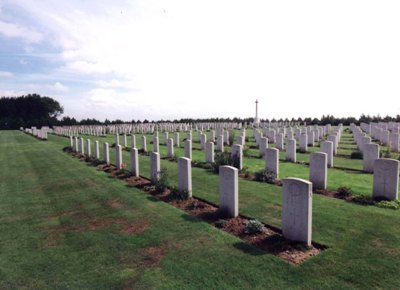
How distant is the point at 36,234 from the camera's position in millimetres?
6805

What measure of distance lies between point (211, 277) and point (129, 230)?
2705mm

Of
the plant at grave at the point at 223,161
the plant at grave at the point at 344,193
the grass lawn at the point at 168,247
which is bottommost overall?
the grass lawn at the point at 168,247

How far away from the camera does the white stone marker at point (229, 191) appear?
729 cm

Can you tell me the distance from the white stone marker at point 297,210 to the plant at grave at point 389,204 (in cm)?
327

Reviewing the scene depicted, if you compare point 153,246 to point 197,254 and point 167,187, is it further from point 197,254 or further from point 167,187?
point 167,187

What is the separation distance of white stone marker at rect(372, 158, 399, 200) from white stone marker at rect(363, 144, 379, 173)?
392 cm

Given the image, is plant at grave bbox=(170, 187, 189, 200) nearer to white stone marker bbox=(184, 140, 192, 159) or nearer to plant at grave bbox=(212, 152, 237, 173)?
plant at grave bbox=(212, 152, 237, 173)

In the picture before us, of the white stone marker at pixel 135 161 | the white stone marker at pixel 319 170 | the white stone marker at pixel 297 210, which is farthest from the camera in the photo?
the white stone marker at pixel 135 161

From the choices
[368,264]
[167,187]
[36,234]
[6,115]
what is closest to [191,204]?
[167,187]

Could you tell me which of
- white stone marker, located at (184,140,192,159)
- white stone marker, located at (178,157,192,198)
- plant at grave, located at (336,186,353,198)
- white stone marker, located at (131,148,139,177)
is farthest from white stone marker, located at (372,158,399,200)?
white stone marker, located at (184,140,192,159)

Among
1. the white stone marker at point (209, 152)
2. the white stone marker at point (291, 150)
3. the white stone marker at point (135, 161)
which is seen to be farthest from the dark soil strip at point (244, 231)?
the white stone marker at point (291, 150)

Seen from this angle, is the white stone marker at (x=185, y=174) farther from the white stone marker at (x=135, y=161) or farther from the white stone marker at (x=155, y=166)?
the white stone marker at (x=135, y=161)

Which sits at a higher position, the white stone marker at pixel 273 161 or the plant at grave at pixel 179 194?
the white stone marker at pixel 273 161

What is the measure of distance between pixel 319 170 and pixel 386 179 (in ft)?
6.45
